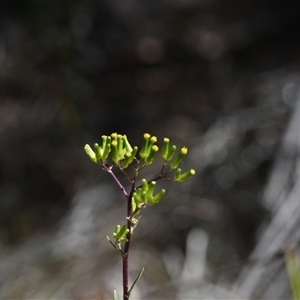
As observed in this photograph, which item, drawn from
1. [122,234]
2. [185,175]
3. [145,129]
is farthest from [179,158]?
[145,129]

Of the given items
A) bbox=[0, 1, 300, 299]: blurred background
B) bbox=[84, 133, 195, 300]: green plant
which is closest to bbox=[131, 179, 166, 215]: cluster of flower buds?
bbox=[84, 133, 195, 300]: green plant

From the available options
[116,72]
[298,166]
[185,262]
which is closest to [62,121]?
[116,72]

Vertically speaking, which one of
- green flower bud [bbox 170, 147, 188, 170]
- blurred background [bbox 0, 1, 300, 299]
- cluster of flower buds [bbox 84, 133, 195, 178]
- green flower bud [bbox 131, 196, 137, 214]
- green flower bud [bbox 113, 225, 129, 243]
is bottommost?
green flower bud [bbox 113, 225, 129, 243]

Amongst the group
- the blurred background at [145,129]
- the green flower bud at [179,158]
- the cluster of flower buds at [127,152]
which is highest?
the blurred background at [145,129]

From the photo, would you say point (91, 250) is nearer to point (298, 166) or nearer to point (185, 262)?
point (185, 262)

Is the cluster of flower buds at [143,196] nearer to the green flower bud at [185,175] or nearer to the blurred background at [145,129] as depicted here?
the green flower bud at [185,175]

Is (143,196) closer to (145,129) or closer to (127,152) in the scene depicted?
(127,152)

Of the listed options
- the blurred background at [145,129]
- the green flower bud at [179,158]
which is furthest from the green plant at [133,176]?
the blurred background at [145,129]

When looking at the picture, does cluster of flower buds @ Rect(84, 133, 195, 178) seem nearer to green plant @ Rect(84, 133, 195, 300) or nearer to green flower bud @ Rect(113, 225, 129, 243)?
green plant @ Rect(84, 133, 195, 300)
